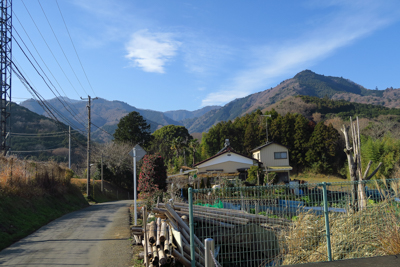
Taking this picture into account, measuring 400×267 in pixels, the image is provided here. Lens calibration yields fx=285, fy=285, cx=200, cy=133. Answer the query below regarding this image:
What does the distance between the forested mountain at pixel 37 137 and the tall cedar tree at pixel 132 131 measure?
7.68 metres

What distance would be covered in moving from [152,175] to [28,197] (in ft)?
21.7

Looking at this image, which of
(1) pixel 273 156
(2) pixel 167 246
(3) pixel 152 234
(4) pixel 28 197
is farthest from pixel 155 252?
(1) pixel 273 156

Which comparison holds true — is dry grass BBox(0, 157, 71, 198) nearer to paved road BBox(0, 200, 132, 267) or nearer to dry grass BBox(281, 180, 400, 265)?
paved road BBox(0, 200, 132, 267)

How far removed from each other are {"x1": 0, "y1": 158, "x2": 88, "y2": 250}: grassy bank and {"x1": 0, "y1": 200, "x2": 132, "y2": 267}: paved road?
65 centimetres

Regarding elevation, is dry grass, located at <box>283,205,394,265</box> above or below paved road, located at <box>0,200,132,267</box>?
above

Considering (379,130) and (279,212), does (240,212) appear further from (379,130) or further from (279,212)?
(379,130)

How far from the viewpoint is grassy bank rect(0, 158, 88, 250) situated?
11.0m

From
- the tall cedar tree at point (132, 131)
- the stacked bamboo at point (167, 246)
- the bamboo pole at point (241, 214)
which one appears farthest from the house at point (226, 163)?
the stacked bamboo at point (167, 246)

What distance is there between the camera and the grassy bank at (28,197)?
1104 cm

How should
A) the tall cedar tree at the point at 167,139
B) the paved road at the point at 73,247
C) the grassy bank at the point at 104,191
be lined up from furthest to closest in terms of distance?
the tall cedar tree at the point at 167,139, the grassy bank at the point at 104,191, the paved road at the point at 73,247

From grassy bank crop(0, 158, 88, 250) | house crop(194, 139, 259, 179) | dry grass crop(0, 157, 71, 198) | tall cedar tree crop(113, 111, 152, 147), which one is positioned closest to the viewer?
grassy bank crop(0, 158, 88, 250)

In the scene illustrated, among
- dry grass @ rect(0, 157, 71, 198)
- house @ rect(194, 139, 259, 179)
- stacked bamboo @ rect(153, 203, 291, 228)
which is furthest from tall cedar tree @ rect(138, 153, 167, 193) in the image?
house @ rect(194, 139, 259, 179)

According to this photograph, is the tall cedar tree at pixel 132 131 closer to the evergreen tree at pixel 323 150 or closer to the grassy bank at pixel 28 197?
the grassy bank at pixel 28 197

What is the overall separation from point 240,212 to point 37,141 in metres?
56.3
